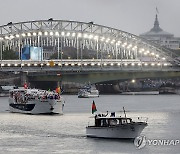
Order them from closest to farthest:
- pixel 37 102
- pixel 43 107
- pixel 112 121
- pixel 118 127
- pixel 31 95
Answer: pixel 118 127, pixel 112 121, pixel 43 107, pixel 37 102, pixel 31 95

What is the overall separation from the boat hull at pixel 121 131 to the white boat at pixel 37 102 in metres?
29.5

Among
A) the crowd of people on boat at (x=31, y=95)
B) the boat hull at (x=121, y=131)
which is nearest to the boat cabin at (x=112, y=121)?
the boat hull at (x=121, y=131)

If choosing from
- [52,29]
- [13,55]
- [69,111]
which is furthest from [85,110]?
[13,55]

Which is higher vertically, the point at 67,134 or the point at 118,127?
the point at 118,127

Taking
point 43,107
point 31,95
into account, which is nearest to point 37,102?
point 43,107

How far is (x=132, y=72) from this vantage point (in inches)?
5871

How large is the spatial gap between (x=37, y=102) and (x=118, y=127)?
109ft

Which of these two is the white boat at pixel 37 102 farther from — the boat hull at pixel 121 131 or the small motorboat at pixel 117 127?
the small motorboat at pixel 117 127

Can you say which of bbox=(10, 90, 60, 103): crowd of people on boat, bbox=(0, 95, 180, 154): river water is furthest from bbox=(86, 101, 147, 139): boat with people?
bbox=(10, 90, 60, 103): crowd of people on boat

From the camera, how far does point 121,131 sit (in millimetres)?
67375

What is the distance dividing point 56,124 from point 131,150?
20.4 metres

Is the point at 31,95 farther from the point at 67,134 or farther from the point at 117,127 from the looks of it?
the point at 117,127

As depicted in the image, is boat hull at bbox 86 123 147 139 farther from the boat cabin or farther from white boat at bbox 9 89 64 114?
white boat at bbox 9 89 64 114

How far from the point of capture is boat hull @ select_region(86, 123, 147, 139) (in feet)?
219
